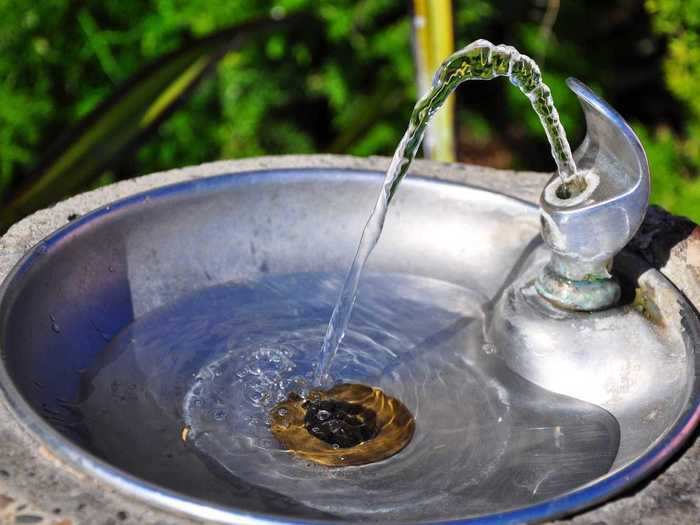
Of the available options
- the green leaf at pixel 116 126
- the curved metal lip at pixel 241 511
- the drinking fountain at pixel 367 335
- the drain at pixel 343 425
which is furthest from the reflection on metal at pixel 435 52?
the curved metal lip at pixel 241 511

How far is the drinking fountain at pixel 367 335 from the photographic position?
1040 millimetres

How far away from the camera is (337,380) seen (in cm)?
131

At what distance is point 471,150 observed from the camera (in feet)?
11.3

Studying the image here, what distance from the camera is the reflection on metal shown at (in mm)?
2201

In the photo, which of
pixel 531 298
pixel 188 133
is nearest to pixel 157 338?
pixel 531 298

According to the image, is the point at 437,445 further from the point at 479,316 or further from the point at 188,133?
the point at 188,133

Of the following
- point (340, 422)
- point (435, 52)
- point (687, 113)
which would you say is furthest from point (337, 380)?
point (687, 113)

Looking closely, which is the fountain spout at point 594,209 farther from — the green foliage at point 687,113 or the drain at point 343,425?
the green foliage at point 687,113

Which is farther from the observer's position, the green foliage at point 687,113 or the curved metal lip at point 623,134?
the green foliage at point 687,113

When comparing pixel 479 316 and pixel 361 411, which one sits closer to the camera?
pixel 361 411

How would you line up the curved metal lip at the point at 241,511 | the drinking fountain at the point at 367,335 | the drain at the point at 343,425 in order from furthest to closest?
1. the drain at the point at 343,425
2. the drinking fountain at the point at 367,335
3. the curved metal lip at the point at 241,511

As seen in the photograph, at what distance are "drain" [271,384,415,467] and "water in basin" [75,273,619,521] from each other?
1 cm

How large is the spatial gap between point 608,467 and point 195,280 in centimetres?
64

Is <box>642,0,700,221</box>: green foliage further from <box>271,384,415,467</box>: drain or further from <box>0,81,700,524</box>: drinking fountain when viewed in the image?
<box>271,384,415,467</box>: drain
